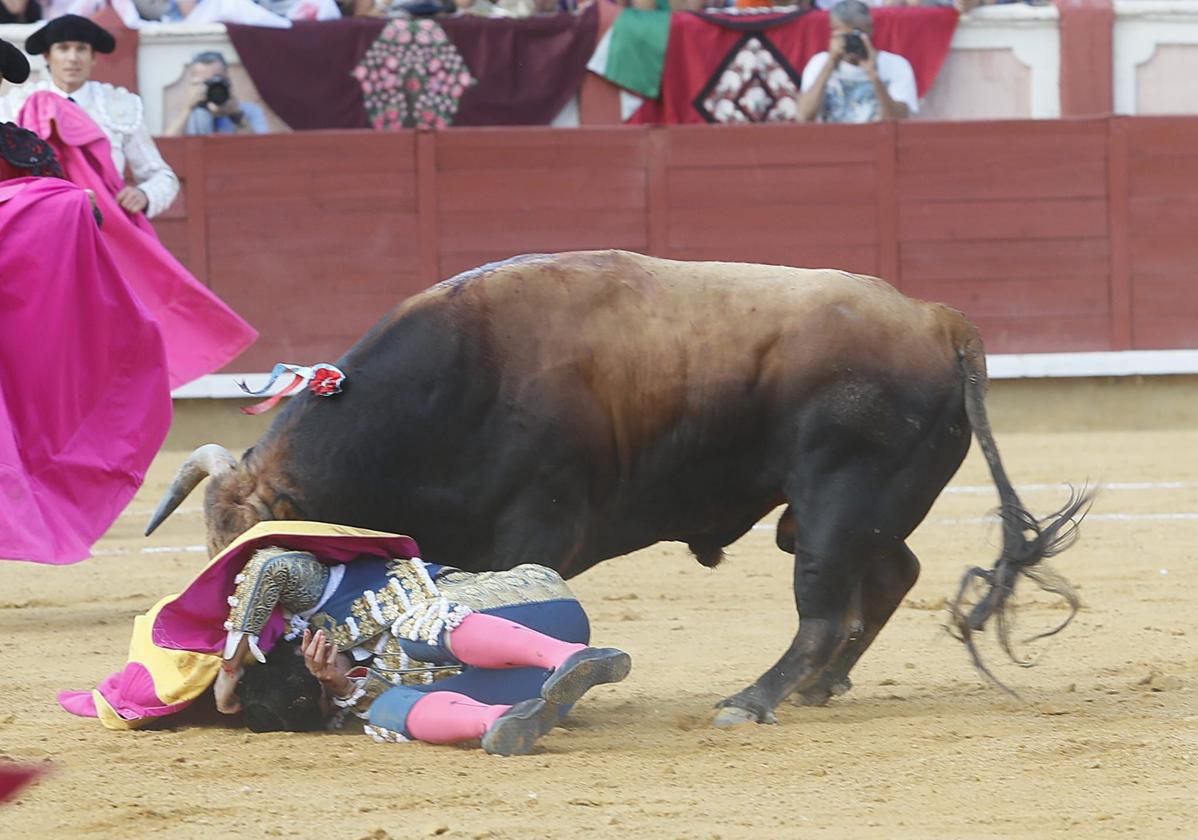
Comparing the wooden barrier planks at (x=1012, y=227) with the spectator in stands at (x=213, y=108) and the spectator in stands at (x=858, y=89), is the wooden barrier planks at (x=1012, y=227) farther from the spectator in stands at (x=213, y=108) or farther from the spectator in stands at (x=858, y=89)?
the spectator in stands at (x=213, y=108)

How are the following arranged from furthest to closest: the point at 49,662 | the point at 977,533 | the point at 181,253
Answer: the point at 181,253, the point at 977,533, the point at 49,662

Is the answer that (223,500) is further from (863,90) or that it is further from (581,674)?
(863,90)

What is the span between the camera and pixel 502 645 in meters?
3.27

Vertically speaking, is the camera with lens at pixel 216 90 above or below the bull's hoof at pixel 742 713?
above

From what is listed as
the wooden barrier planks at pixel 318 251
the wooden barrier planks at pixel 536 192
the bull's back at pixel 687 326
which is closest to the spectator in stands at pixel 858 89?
the wooden barrier planks at pixel 536 192

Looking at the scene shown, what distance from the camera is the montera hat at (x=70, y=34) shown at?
18.7ft

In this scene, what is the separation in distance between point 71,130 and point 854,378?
302cm

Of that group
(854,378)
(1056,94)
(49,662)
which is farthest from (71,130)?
(1056,94)

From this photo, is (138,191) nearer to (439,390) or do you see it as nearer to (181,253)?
(439,390)

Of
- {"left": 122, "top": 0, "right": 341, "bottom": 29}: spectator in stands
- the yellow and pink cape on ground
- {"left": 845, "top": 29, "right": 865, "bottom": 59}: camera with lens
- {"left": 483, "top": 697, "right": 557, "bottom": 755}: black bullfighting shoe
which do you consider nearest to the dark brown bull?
the yellow and pink cape on ground

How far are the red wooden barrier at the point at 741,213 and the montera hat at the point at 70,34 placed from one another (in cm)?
326

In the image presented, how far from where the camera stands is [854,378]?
3.58m

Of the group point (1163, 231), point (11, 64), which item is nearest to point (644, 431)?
point (11, 64)

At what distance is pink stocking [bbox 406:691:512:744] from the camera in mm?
3219
